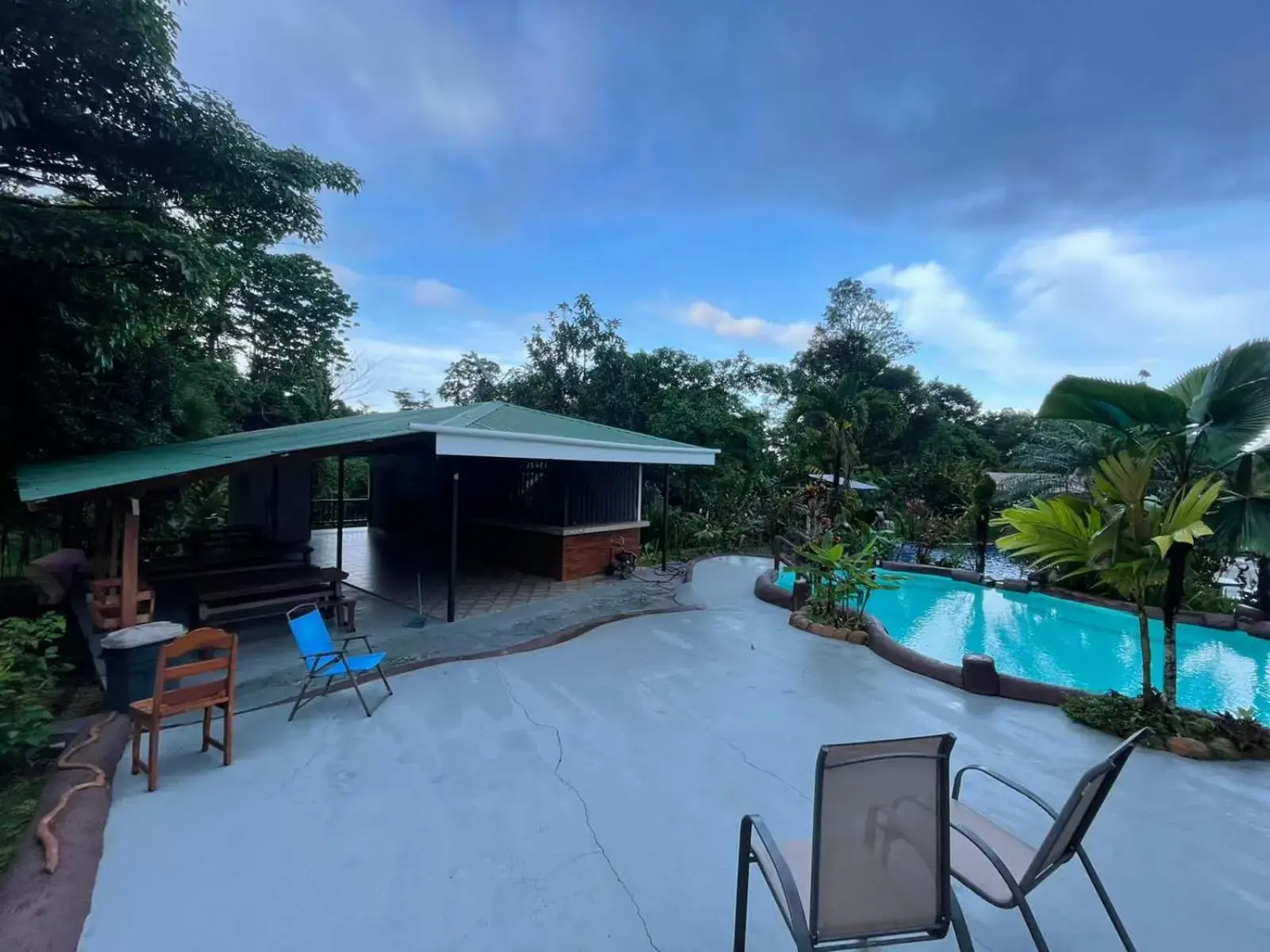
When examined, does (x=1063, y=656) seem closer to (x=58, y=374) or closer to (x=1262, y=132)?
(x=1262, y=132)

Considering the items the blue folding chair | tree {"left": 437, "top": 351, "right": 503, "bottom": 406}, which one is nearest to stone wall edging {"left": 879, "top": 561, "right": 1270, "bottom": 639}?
Result: the blue folding chair

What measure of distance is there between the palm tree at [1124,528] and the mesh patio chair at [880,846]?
306cm

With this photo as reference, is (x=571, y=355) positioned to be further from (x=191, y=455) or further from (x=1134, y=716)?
(x=1134, y=716)

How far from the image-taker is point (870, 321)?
28.6 m

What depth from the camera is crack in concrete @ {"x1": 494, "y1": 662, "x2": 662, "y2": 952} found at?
8.16 ft

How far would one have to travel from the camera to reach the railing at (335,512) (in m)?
18.5

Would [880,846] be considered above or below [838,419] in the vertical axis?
below

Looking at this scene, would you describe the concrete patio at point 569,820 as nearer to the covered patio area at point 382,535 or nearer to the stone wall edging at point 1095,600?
the covered patio area at point 382,535

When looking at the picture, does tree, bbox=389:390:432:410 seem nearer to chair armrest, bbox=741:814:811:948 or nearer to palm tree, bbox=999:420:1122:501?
palm tree, bbox=999:420:1122:501

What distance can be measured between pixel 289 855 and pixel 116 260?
653 centimetres

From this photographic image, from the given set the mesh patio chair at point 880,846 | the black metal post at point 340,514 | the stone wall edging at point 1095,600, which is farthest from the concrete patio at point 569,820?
the stone wall edging at point 1095,600

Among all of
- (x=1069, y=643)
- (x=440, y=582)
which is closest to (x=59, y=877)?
(x=440, y=582)

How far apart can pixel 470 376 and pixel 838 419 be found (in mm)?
16040

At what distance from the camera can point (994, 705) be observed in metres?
5.09
